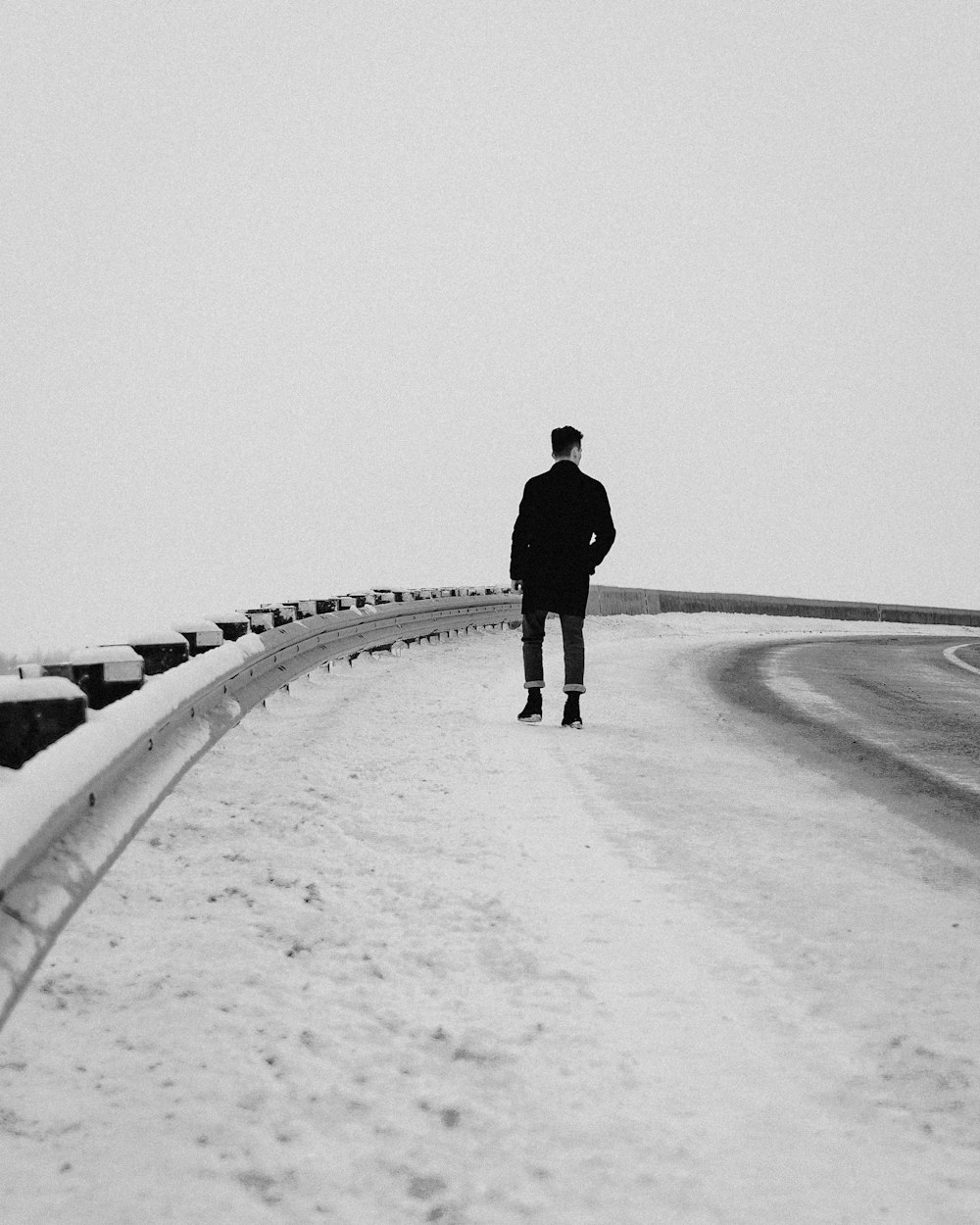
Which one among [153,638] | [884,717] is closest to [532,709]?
[884,717]

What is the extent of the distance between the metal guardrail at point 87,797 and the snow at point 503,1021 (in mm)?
323

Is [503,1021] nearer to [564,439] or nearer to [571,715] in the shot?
[571,715]

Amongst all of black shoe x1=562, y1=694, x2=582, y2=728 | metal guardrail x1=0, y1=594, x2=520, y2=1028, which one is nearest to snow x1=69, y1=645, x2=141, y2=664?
metal guardrail x1=0, y1=594, x2=520, y2=1028

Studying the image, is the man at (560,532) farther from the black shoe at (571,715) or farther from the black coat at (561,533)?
the black shoe at (571,715)

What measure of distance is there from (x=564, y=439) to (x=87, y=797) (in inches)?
247

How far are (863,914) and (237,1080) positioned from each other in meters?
2.07

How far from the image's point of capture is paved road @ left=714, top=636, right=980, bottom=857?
5.56 m

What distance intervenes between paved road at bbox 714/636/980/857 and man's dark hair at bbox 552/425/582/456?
2.52 meters

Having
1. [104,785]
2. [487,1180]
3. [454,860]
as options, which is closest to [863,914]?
[454,860]

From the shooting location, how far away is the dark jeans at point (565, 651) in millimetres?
8127

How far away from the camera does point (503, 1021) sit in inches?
104

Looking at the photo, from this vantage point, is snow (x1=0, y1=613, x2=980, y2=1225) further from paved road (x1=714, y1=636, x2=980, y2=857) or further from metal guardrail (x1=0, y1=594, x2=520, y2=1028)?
paved road (x1=714, y1=636, x2=980, y2=857)

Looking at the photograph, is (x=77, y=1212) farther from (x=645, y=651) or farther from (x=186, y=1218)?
(x=645, y=651)

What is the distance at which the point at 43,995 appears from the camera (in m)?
2.75
